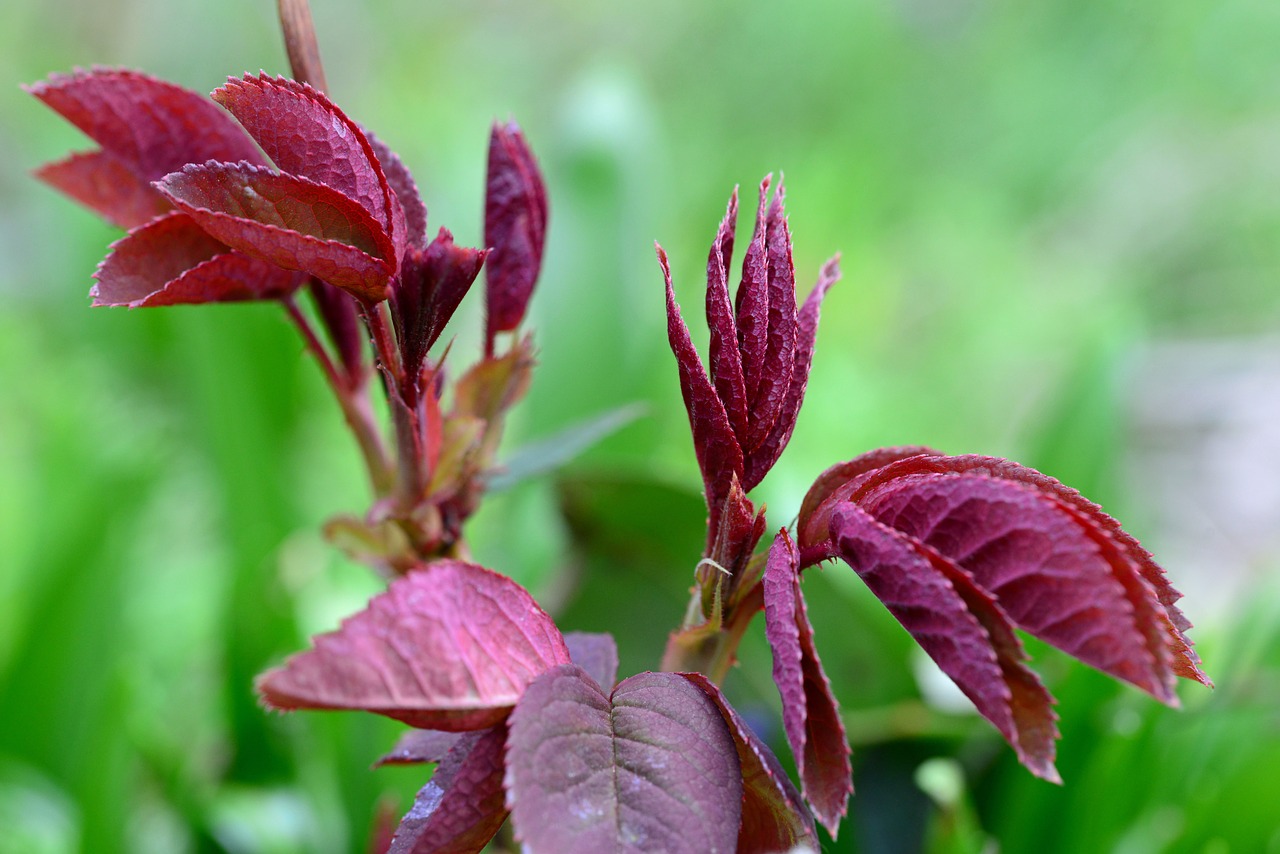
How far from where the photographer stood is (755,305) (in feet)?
1.32

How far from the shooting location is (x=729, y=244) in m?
0.42

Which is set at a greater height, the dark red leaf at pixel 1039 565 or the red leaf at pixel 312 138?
the red leaf at pixel 312 138

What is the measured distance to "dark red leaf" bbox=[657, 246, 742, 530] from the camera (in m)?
0.39

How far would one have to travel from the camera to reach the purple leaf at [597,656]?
439 mm

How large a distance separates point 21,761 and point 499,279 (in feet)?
2.69

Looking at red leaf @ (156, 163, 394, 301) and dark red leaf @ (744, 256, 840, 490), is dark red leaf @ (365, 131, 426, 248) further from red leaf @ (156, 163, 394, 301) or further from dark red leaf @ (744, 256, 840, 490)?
dark red leaf @ (744, 256, 840, 490)

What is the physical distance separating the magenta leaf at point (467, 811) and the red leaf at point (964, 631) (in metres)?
0.14

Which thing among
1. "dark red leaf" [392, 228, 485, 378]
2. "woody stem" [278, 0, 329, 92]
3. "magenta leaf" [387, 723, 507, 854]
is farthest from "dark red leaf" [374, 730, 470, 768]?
"woody stem" [278, 0, 329, 92]

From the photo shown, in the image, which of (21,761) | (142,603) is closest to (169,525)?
(142,603)

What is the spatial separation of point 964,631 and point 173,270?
34 centimetres

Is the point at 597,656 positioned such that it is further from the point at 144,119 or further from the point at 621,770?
the point at 144,119

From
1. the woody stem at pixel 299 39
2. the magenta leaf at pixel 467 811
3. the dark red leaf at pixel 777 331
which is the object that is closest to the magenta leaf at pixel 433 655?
the magenta leaf at pixel 467 811

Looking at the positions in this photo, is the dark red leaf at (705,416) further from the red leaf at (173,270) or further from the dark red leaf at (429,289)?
the red leaf at (173,270)

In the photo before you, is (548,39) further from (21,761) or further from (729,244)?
(729,244)
